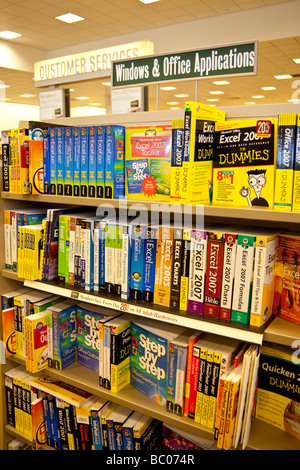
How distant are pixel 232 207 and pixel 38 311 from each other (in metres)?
1.20

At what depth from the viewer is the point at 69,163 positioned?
1795 mm

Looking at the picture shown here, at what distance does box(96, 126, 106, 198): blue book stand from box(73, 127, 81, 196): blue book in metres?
0.12

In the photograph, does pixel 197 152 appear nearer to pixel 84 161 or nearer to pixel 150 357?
pixel 84 161

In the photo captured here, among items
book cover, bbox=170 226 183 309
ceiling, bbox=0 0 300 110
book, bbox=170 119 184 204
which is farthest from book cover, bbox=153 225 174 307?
ceiling, bbox=0 0 300 110

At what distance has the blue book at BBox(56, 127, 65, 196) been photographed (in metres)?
1.80

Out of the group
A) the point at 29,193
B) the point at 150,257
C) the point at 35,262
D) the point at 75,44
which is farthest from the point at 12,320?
the point at 75,44

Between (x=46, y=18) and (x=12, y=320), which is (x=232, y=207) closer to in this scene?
(x=12, y=320)

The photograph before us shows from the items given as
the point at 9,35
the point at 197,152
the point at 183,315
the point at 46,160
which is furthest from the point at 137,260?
the point at 9,35

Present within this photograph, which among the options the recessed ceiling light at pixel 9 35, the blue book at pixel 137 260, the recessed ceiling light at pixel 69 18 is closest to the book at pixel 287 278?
the blue book at pixel 137 260

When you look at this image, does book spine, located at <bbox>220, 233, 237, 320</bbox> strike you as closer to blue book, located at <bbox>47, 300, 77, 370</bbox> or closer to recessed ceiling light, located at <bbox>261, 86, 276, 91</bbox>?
blue book, located at <bbox>47, 300, 77, 370</bbox>

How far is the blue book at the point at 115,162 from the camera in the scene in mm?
1618

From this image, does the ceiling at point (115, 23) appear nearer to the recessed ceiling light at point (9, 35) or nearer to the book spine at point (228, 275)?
the recessed ceiling light at point (9, 35)

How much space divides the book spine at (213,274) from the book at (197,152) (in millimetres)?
169

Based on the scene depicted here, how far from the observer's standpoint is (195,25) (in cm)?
675
